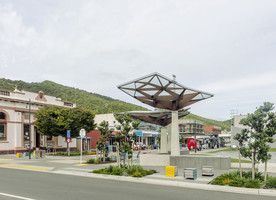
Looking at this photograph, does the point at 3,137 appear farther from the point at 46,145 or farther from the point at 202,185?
the point at 202,185

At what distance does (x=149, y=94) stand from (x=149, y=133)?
44656 mm


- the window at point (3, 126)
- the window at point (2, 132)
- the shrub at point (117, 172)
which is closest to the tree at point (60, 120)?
the window at point (3, 126)

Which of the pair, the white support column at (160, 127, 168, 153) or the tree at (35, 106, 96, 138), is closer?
the white support column at (160, 127, 168, 153)

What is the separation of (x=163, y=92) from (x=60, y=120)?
21.2 metres

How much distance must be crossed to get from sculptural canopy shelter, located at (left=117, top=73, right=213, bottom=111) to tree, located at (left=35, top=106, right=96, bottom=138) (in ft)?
59.7

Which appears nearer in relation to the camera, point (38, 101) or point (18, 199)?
point (18, 199)

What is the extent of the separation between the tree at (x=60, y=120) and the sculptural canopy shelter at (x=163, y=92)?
59.7ft

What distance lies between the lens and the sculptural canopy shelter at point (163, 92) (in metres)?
21.5

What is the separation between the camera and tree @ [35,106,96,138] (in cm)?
3906

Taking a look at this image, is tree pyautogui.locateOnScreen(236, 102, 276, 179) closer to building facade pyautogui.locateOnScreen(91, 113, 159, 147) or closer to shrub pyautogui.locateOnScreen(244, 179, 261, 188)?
shrub pyautogui.locateOnScreen(244, 179, 261, 188)

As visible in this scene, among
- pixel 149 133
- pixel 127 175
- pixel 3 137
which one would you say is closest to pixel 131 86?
pixel 127 175

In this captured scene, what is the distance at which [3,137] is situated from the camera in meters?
41.6

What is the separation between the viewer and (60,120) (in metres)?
38.8

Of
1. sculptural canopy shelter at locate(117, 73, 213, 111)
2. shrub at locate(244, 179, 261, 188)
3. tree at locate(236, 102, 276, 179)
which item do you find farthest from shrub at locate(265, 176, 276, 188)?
sculptural canopy shelter at locate(117, 73, 213, 111)
